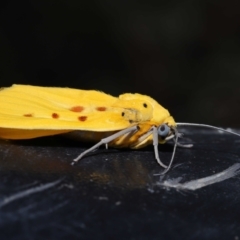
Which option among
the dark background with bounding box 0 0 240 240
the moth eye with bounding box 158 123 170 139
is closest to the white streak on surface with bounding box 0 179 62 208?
the moth eye with bounding box 158 123 170 139

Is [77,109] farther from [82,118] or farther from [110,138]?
[110,138]

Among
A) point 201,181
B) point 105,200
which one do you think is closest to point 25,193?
point 105,200

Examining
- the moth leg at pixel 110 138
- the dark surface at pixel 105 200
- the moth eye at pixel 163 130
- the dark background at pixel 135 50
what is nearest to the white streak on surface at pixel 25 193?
the dark surface at pixel 105 200

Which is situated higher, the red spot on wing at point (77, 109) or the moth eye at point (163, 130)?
the red spot on wing at point (77, 109)

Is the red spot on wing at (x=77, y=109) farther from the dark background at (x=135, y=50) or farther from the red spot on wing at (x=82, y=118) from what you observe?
the dark background at (x=135, y=50)

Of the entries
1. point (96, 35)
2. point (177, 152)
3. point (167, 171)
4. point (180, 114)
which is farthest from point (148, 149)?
point (96, 35)

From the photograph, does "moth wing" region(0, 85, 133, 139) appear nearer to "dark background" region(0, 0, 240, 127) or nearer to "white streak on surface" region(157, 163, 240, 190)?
"white streak on surface" region(157, 163, 240, 190)

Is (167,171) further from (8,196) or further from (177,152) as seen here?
(8,196)
